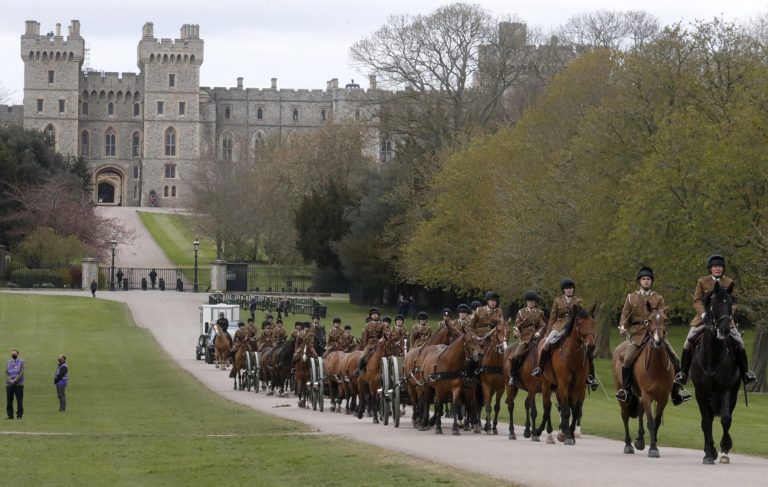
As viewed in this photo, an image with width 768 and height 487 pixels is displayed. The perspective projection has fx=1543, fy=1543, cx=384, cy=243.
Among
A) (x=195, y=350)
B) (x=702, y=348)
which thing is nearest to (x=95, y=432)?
(x=702, y=348)

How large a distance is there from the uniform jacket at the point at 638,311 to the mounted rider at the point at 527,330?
255 cm

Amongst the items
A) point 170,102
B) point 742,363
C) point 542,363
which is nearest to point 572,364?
point 542,363

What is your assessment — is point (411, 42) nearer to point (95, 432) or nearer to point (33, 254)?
point (33, 254)

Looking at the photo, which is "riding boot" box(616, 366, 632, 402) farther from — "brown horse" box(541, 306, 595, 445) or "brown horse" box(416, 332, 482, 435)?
"brown horse" box(416, 332, 482, 435)

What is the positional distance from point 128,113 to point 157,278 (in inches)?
2912

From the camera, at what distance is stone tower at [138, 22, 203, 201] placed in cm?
16988

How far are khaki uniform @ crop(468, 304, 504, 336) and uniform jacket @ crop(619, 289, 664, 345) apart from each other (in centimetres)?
414

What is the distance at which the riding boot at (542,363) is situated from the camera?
67.1 feet

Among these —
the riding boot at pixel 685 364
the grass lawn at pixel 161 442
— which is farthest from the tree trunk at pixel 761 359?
the riding boot at pixel 685 364

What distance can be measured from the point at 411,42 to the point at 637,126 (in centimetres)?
3357

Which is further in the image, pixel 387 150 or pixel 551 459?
pixel 387 150

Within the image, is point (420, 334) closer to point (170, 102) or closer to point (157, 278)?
point (157, 278)

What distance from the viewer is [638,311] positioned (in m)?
18.8

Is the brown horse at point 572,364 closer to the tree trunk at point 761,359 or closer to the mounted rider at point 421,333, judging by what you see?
the mounted rider at point 421,333
